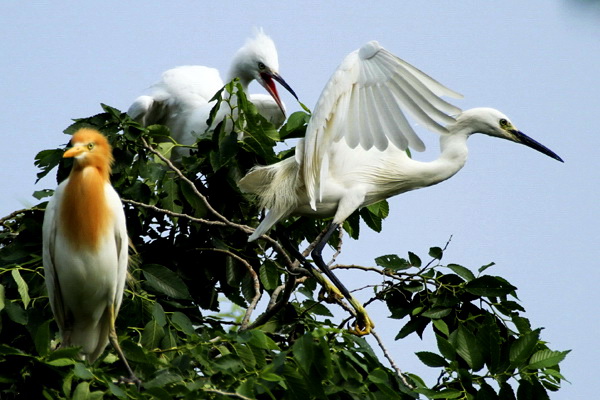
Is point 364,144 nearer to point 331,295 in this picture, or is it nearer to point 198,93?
point 331,295

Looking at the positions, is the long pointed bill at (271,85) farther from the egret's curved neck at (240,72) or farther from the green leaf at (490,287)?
the green leaf at (490,287)

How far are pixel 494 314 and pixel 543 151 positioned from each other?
105 cm

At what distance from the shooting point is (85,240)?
9.52ft

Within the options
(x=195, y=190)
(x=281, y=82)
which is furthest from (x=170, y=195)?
(x=281, y=82)

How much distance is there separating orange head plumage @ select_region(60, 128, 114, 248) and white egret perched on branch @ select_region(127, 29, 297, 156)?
1.77 m

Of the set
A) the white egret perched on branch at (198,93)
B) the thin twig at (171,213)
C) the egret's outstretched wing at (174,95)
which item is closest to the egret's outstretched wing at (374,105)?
the thin twig at (171,213)

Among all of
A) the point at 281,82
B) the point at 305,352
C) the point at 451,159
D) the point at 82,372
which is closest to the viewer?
the point at 82,372

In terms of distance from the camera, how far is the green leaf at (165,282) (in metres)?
3.02

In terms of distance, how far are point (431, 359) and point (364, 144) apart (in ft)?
2.88

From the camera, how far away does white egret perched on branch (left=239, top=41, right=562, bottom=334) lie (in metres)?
3.07

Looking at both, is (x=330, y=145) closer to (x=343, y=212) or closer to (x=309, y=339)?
(x=343, y=212)

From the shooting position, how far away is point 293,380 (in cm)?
227

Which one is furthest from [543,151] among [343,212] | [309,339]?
[309,339]

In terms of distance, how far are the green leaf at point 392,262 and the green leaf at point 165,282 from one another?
708 millimetres
